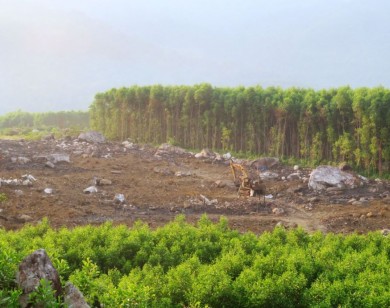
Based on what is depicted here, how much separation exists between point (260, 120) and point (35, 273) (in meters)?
24.7

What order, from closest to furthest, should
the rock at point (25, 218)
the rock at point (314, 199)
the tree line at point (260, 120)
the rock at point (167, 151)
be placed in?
1. the rock at point (25, 218)
2. the rock at point (314, 199)
3. the tree line at point (260, 120)
4. the rock at point (167, 151)

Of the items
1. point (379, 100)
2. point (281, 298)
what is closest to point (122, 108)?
point (379, 100)

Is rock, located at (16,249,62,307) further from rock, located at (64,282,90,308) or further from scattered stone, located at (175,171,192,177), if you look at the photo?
scattered stone, located at (175,171,192,177)

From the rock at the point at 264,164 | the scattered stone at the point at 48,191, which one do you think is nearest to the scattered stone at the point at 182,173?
the rock at the point at 264,164

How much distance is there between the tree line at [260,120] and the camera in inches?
917

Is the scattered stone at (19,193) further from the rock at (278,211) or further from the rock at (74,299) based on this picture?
the rock at (74,299)

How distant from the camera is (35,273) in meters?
5.06

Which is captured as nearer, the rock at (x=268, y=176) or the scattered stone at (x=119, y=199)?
the scattered stone at (x=119, y=199)

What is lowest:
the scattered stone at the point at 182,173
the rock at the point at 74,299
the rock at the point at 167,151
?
the scattered stone at the point at 182,173

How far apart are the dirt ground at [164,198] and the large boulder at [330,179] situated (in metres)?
0.37

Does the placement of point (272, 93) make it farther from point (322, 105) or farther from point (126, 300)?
point (126, 300)

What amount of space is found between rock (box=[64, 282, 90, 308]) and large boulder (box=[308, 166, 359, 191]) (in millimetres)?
14155

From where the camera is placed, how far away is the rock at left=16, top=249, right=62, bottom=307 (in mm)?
5030

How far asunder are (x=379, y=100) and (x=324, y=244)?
15.2m
